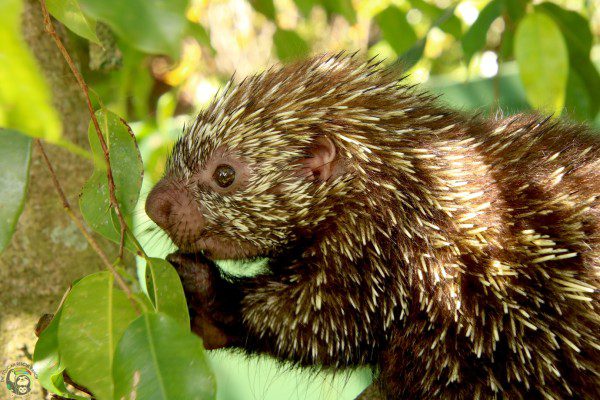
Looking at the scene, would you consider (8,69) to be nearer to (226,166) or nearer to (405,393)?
(226,166)

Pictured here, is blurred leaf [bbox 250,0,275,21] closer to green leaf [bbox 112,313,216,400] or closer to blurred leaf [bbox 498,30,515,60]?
blurred leaf [bbox 498,30,515,60]

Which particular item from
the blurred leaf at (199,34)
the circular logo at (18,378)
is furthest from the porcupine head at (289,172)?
the circular logo at (18,378)

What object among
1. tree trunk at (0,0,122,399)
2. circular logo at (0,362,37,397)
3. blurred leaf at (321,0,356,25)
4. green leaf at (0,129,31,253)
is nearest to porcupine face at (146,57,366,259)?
tree trunk at (0,0,122,399)

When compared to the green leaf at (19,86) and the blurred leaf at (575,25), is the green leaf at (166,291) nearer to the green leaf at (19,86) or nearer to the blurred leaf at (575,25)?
the green leaf at (19,86)

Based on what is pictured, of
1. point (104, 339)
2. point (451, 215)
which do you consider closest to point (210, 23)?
point (451, 215)

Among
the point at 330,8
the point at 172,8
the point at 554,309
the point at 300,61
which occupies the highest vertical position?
the point at 330,8

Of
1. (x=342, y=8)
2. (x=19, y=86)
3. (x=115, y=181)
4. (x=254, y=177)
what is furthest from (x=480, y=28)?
(x=19, y=86)

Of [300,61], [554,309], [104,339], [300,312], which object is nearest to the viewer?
[104,339]

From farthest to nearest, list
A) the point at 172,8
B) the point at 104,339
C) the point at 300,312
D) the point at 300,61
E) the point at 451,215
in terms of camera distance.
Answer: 1. the point at 300,61
2. the point at 300,312
3. the point at 451,215
4. the point at 104,339
5. the point at 172,8
